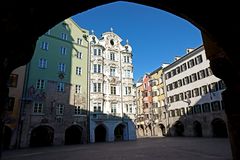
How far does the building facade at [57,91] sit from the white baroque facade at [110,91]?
5.19 feet

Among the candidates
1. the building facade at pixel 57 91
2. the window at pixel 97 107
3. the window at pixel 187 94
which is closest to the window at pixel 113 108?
the window at pixel 97 107

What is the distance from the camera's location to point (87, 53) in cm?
3167

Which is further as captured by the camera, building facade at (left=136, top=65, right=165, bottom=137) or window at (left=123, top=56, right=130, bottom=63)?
building facade at (left=136, top=65, right=165, bottom=137)

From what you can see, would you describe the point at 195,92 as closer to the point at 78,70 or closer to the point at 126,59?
the point at 126,59

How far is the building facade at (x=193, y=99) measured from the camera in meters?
29.9

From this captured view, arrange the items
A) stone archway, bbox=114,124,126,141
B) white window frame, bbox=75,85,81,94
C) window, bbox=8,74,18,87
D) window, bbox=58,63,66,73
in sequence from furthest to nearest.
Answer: stone archway, bbox=114,124,126,141, white window frame, bbox=75,85,81,94, window, bbox=58,63,66,73, window, bbox=8,74,18,87

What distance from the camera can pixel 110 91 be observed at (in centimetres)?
3152

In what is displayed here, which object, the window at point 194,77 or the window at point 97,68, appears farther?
the window at point 194,77

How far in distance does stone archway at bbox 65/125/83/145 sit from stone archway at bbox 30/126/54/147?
286 centimetres

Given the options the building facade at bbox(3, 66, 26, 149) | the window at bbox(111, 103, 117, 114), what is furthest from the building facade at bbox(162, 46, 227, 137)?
the building facade at bbox(3, 66, 26, 149)

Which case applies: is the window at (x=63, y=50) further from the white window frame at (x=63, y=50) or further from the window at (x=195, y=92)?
the window at (x=195, y=92)

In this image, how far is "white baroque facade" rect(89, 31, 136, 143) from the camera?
29.3m

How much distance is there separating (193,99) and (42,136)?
2693 centimetres

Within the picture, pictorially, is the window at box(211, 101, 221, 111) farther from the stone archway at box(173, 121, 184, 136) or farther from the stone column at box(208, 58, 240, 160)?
the stone column at box(208, 58, 240, 160)
